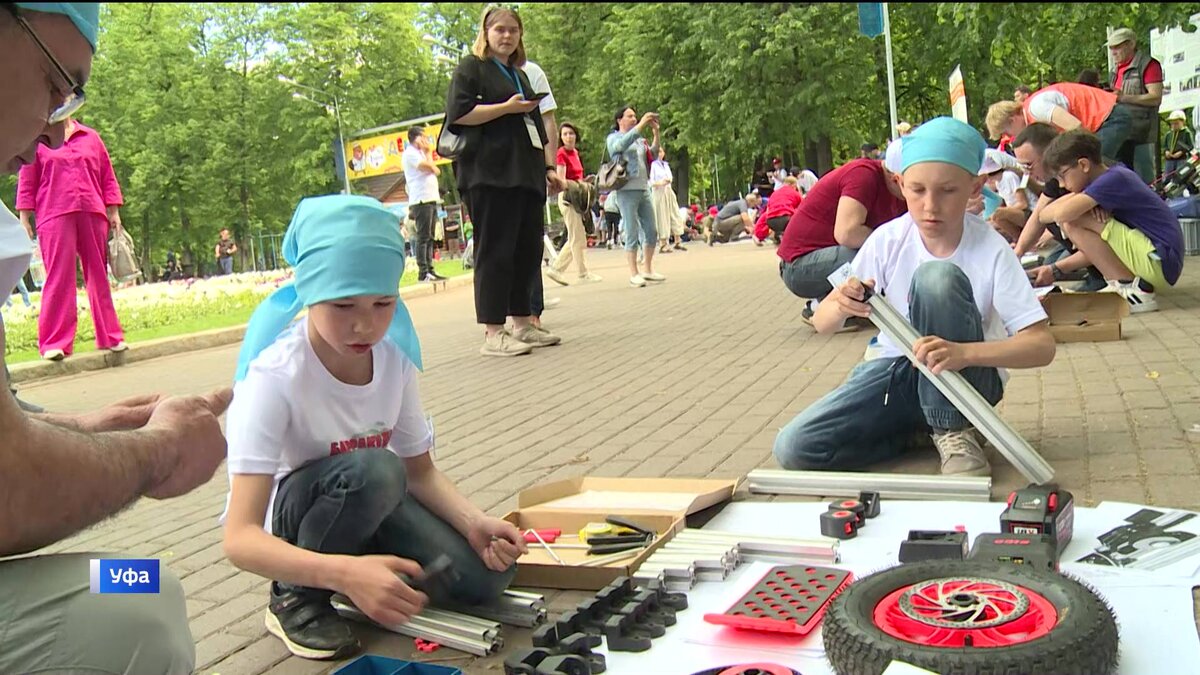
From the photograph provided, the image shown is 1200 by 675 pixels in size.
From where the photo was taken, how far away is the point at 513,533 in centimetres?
262

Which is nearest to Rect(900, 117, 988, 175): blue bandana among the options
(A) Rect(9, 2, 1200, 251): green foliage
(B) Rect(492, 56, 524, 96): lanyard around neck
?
(B) Rect(492, 56, 524, 96): lanyard around neck

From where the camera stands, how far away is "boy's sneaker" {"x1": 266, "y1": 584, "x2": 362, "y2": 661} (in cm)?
247

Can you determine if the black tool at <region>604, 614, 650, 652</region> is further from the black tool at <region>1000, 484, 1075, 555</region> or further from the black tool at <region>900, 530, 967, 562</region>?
the black tool at <region>1000, 484, 1075, 555</region>

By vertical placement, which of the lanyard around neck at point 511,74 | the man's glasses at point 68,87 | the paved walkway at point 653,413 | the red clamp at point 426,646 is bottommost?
the paved walkway at point 653,413

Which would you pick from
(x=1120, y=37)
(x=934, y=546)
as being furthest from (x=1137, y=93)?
(x=934, y=546)

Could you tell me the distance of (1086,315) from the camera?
570cm

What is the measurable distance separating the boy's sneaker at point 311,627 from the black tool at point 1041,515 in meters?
1.62

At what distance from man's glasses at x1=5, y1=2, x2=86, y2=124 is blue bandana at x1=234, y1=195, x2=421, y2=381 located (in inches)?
27.5

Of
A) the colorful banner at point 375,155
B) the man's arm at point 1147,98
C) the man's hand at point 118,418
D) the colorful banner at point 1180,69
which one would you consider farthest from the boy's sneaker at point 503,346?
the colorful banner at point 375,155

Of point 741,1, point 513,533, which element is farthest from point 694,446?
point 741,1

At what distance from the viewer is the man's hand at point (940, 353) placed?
10.4 ft

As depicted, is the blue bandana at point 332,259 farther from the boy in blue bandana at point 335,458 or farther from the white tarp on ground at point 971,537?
the white tarp on ground at point 971,537

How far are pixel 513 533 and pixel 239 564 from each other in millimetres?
668

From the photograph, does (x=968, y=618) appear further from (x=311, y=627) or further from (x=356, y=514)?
(x=311, y=627)
